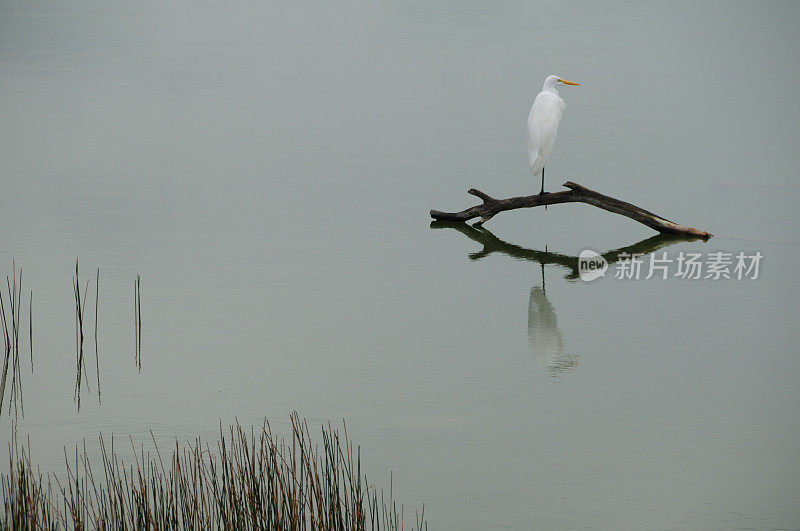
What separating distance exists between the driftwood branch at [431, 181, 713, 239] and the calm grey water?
0.49 ft

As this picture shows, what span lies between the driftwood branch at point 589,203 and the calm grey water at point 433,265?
0.15 meters

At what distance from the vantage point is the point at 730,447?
373 centimetres

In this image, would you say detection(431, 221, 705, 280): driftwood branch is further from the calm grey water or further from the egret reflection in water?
the egret reflection in water

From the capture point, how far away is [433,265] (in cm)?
622

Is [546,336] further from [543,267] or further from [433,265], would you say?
[433,265]

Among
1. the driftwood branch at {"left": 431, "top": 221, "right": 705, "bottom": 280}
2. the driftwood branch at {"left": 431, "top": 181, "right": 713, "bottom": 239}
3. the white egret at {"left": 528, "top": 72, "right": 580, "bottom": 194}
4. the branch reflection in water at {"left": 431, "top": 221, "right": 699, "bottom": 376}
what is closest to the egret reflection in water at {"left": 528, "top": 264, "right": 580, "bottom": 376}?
the branch reflection in water at {"left": 431, "top": 221, "right": 699, "bottom": 376}

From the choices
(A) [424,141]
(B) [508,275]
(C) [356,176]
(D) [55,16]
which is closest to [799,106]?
(A) [424,141]

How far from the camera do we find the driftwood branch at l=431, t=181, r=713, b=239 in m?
6.51

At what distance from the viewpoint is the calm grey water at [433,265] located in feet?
12.2

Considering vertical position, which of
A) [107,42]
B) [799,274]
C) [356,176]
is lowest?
[799,274]

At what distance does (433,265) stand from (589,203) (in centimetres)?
103

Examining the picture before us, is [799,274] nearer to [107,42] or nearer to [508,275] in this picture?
[508,275]

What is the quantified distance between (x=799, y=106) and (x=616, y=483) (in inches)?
355

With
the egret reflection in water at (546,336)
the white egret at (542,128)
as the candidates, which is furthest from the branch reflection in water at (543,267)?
the white egret at (542,128)
